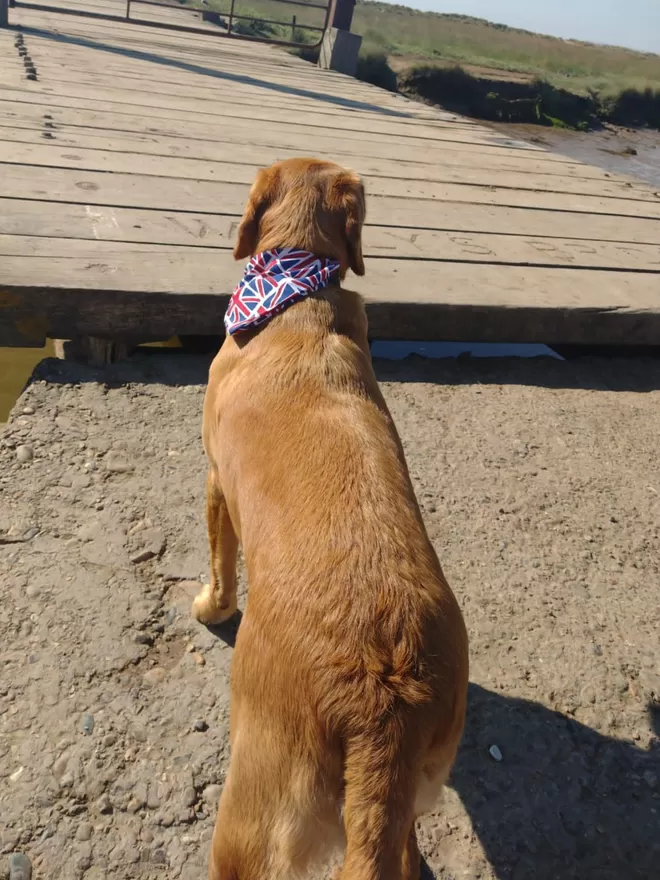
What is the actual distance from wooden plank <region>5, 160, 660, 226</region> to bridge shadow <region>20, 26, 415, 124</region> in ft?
10.5

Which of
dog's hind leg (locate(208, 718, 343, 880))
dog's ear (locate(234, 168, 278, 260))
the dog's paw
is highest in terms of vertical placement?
dog's ear (locate(234, 168, 278, 260))

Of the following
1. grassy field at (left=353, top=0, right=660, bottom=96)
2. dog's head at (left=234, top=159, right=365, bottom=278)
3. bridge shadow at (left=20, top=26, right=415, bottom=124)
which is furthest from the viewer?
grassy field at (left=353, top=0, right=660, bottom=96)

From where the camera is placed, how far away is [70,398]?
9.93 feet

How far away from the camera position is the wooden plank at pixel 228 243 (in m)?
3.46

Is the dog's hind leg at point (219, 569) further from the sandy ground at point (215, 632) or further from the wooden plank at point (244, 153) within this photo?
the wooden plank at point (244, 153)

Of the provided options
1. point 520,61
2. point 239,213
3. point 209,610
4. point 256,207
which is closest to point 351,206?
point 256,207

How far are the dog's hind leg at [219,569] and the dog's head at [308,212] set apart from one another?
0.83 m

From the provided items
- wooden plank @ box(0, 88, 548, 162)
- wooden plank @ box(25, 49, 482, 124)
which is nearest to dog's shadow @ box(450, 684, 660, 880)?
wooden plank @ box(0, 88, 548, 162)

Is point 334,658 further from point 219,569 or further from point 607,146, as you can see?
point 607,146

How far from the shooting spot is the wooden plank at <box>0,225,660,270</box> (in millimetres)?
3463

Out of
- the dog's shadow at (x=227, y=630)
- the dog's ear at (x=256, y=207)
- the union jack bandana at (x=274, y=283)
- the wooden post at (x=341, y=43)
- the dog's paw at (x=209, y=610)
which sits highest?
the wooden post at (x=341, y=43)

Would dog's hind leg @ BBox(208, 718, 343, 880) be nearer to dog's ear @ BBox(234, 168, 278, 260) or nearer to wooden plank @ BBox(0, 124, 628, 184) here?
dog's ear @ BBox(234, 168, 278, 260)

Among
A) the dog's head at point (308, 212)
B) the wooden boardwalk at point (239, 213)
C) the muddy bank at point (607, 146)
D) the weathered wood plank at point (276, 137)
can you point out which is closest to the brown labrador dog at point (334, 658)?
the dog's head at point (308, 212)

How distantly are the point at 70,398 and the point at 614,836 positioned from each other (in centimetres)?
253
